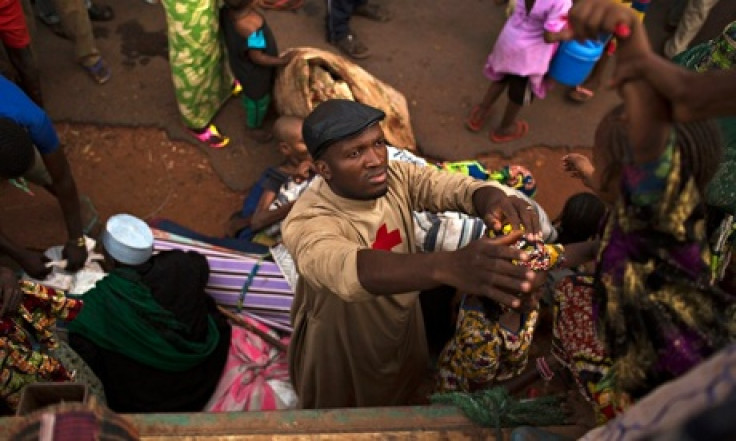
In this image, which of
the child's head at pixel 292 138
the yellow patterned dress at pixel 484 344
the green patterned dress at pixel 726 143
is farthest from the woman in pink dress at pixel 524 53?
the yellow patterned dress at pixel 484 344

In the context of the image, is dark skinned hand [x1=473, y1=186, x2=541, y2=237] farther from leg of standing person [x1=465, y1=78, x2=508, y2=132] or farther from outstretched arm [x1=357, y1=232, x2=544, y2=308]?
leg of standing person [x1=465, y1=78, x2=508, y2=132]

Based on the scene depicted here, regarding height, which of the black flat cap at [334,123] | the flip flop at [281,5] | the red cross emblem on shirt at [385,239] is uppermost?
the black flat cap at [334,123]

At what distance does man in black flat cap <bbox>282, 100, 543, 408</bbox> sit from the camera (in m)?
1.46

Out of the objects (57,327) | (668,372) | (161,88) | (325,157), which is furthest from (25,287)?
(161,88)

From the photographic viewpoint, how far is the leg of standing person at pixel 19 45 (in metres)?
3.80

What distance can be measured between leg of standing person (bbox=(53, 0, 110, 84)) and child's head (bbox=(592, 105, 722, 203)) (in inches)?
170

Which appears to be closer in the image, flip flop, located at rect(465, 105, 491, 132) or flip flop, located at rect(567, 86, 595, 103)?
flip flop, located at rect(465, 105, 491, 132)

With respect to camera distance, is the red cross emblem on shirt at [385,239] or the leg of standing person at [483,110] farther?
the leg of standing person at [483,110]

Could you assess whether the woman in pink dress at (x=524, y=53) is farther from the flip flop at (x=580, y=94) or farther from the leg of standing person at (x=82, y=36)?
the leg of standing person at (x=82, y=36)

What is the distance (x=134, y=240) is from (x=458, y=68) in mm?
3240

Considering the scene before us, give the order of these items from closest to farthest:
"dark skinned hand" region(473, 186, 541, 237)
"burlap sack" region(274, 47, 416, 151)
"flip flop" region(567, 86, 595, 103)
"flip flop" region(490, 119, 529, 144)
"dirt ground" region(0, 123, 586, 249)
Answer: "dark skinned hand" region(473, 186, 541, 237)
"burlap sack" region(274, 47, 416, 151)
"dirt ground" region(0, 123, 586, 249)
"flip flop" region(490, 119, 529, 144)
"flip flop" region(567, 86, 595, 103)

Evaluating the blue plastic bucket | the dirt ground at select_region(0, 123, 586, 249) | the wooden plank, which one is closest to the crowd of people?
the blue plastic bucket

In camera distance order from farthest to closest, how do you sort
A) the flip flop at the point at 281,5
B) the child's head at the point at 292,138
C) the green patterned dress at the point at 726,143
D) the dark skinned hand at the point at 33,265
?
Result: the flip flop at the point at 281,5
the child's head at the point at 292,138
the dark skinned hand at the point at 33,265
the green patterned dress at the point at 726,143

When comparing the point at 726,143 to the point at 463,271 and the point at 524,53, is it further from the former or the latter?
the point at 524,53
